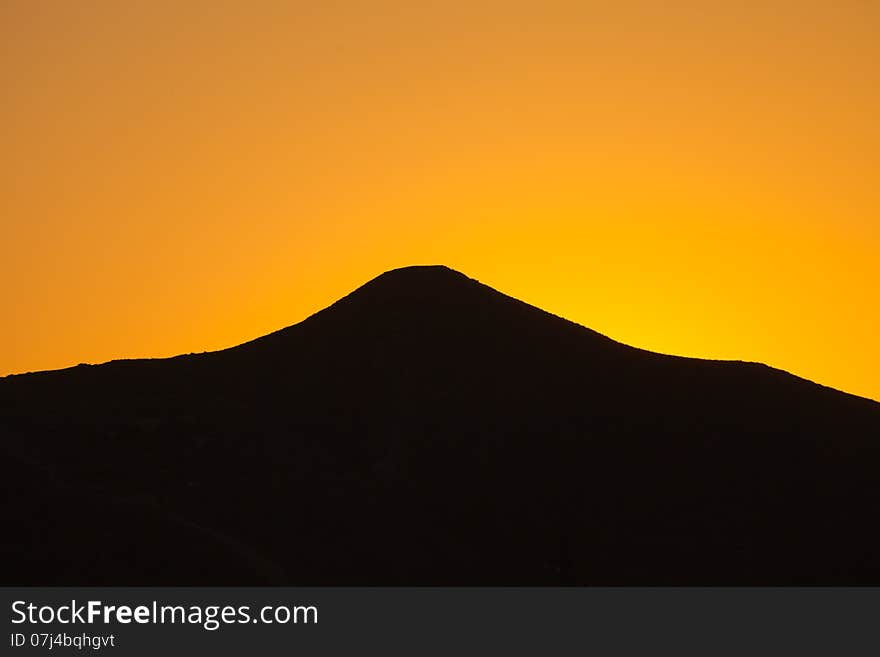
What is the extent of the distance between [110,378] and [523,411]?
22.0 metres

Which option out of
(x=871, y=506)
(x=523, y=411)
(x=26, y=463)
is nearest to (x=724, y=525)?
(x=871, y=506)

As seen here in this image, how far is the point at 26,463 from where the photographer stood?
56969 mm

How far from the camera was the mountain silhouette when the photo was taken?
56875mm

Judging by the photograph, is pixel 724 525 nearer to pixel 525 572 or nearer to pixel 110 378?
pixel 525 572

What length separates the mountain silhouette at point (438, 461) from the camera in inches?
2239

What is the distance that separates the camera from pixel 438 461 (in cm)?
6788
